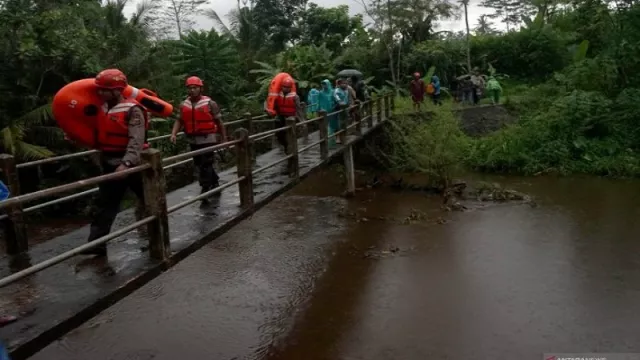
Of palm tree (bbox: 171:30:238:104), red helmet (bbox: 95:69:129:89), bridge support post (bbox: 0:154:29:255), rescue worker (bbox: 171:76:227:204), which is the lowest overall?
bridge support post (bbox: 0:154:29:255)

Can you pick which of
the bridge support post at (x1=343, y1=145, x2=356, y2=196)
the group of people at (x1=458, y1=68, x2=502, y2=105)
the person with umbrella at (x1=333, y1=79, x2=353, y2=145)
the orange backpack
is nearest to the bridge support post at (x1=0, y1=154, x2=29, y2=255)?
the person with umbrella at (x1=333, y1=79, x2=353, y2=145)

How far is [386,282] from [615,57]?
11.5 metres

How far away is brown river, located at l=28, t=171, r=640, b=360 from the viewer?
6141 millimetres

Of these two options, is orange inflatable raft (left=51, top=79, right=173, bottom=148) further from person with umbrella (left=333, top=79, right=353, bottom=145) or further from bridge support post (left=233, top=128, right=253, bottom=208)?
person with umbrella (left=333, top=79, right=353, bottom=145)

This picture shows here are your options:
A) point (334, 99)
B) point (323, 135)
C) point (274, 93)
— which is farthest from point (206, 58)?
point (323, 135)

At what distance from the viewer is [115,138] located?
159 inches

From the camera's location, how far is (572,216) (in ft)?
35.8

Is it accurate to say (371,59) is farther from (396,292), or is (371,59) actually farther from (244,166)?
(244,166)

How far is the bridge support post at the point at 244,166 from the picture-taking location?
5.35m

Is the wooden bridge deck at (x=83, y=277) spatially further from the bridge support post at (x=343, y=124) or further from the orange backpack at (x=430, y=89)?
the orange backpack at (x=430, y=89)

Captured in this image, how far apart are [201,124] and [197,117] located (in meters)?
0.08

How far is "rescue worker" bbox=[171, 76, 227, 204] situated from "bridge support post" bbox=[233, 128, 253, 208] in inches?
16.5

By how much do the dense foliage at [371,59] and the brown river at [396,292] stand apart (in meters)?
4.16

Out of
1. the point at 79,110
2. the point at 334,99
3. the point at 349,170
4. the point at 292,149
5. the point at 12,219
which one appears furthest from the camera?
the point at 349,170
